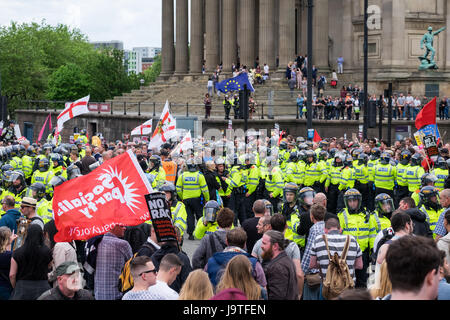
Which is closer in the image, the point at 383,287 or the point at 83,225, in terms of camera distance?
the point at 383,287

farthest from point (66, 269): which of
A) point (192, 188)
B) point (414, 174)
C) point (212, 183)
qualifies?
point (414, 174)

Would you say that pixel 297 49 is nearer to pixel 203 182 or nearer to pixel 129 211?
pixel 203 182

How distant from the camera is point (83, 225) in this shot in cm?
871

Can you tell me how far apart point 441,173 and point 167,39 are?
45.1m

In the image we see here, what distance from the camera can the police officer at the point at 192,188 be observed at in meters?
15.7

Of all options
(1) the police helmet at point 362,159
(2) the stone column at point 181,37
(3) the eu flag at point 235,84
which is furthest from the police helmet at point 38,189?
(2) the stone column at point 181,37

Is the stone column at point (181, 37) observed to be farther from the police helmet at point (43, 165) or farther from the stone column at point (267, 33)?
the police helmet at point (43, 165)

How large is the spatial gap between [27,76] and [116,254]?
73485 millimetres

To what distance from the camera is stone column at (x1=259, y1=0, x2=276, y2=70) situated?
159 feet

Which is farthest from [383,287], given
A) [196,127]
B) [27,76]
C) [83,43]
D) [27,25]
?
[83,43]

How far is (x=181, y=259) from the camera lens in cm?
787

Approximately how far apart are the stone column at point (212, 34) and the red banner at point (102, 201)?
4416 centimetres

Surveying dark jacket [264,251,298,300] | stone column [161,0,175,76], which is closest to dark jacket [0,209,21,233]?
dark jacket [264,251,298,300]

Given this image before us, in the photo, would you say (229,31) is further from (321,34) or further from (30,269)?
(30,269)
